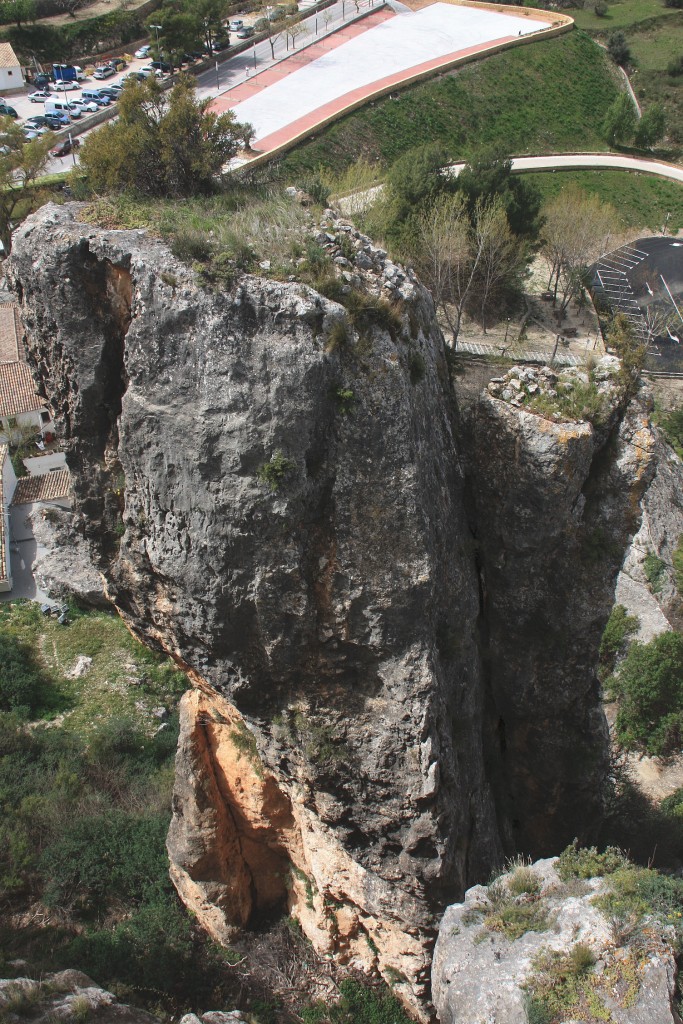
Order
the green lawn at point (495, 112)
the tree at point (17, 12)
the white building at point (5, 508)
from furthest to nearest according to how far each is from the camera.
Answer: the tree at point (17, 12)
the green lawn at point (495, 112)
the white building at point (5, 508)

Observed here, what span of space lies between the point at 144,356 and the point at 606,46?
82000 mm

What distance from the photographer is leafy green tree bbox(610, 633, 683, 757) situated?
23.2 m

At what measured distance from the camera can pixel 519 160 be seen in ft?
193

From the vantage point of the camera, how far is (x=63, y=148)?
178 feet

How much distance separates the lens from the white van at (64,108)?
5806 cm

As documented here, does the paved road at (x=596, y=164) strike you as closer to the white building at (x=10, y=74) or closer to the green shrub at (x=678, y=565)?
the green shrub at (x=678, y=565)

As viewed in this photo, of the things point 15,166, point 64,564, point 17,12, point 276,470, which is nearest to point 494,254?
point 64,564

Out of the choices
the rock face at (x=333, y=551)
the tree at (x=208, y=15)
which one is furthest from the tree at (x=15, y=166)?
the rock face at (x=333, y=551)

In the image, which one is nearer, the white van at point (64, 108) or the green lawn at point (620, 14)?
the white van at point (64, 108)

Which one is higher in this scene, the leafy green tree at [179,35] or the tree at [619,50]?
the leafy green tree at [179,35]

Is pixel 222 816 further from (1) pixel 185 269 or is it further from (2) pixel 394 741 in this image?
(1) pixel 185 269

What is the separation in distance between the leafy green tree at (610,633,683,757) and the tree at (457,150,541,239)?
24058 mm

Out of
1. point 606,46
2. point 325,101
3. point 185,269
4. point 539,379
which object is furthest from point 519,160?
point 185,269

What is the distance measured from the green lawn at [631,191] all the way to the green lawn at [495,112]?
15.2ft
